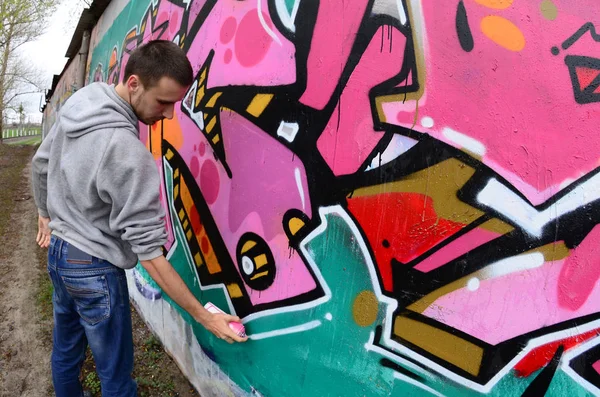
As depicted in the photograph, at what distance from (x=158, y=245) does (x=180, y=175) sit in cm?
118

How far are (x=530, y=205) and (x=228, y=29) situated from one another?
6.01 feet

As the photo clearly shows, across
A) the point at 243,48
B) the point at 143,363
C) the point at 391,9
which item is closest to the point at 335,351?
the point at 391,9

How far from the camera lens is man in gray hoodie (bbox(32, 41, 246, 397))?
5.66ft

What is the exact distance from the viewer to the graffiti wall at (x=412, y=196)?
107 cm

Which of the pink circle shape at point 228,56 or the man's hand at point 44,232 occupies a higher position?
the pink circle shape at point 228,56

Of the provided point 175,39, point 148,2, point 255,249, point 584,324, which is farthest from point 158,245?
point 148,2

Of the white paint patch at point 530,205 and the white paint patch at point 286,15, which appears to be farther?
the white paint patch at point 286,15

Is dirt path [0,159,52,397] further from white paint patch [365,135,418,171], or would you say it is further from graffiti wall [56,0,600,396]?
white paint patch [365,135,418,171]

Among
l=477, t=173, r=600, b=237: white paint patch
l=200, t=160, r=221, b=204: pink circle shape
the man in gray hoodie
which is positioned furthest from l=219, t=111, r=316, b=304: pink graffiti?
l=477, t=173, r=600, b=237: white paint patch

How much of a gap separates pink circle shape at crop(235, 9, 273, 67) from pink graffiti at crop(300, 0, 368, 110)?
1.17 feet

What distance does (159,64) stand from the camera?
174 centimetres

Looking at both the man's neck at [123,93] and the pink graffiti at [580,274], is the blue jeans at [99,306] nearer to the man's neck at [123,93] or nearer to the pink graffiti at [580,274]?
the man's neck at [123,93]

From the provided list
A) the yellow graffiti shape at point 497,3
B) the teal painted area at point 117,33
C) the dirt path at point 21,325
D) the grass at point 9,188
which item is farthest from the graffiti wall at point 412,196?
the grass at point 9,188

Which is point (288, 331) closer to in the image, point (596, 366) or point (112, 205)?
point (112, 205)
